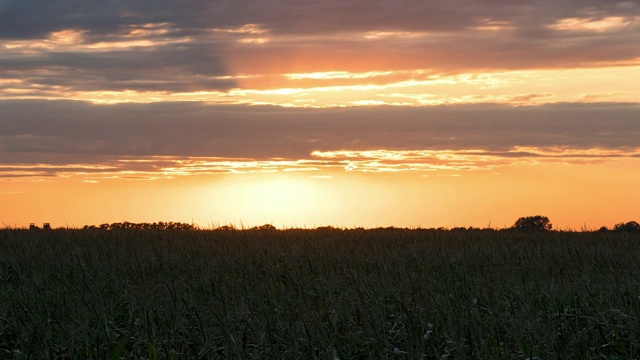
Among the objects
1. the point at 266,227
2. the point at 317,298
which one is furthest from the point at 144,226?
the point at 317,298

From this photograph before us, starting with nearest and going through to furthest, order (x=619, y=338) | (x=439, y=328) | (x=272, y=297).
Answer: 1. (x=619, y=338)
2. (x=439, y=328)
3. (x=272, y=297)

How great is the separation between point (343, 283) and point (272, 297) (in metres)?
1.61

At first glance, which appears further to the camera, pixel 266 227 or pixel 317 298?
pixel 266 227

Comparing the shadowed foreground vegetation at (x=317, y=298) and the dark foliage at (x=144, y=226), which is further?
the dark foliage at (x=144, y=226)

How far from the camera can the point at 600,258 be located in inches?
545

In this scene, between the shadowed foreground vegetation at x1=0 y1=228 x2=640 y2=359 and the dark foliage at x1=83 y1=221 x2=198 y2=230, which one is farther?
the dark foliage at x1=83 y1=221 x2=198 y2=230

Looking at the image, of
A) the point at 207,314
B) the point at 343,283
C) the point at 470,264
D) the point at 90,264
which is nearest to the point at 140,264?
the point at 90,264

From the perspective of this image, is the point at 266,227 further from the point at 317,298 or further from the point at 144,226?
the point at 317,298

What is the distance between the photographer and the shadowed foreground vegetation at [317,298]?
6730 millimetres

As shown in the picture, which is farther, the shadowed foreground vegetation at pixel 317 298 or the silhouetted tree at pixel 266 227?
the silhouetted tree at pixel 266 227

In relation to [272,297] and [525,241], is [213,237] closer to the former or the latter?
[525,241]

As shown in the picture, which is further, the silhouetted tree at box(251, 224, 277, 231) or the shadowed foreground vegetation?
the silhouetted tree at box(251, 224, 277, 231)

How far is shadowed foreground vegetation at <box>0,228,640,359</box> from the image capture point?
6.73m

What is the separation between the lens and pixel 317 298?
9672 mm
